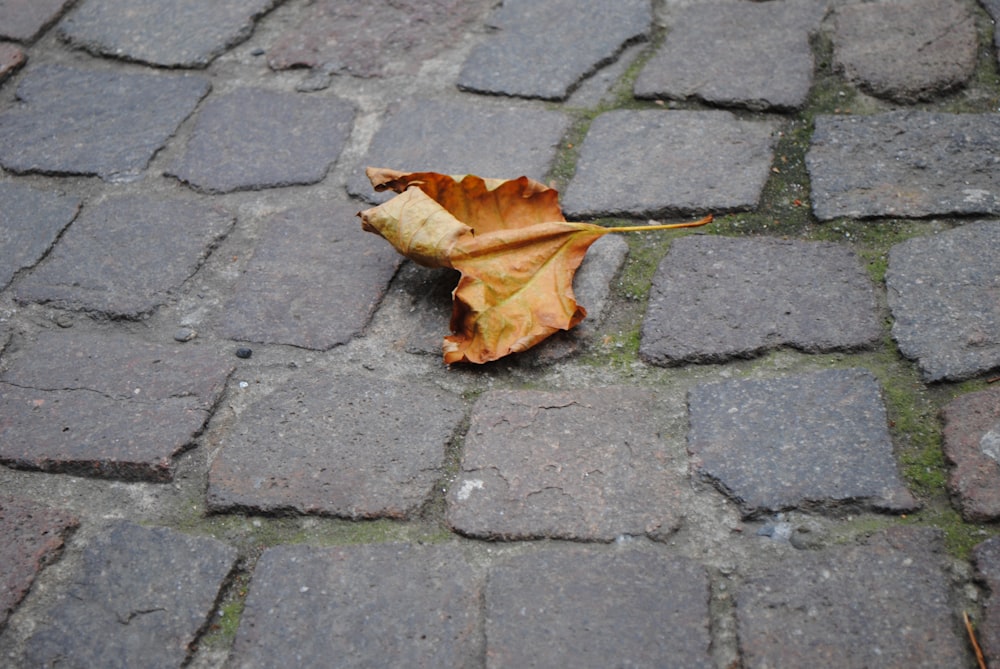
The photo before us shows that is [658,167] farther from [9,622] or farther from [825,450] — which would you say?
[9,622]

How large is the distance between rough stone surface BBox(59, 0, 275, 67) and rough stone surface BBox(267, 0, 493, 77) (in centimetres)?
17

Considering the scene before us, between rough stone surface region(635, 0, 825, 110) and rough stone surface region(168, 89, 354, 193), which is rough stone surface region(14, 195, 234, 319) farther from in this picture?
rough stone surface region(635, 0, 825, 110)

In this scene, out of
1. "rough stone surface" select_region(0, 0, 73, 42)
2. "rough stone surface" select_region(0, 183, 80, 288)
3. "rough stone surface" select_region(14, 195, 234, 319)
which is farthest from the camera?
"rough stone surface" select_region(0, 0, 73, 42)

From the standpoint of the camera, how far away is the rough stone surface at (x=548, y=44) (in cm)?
274

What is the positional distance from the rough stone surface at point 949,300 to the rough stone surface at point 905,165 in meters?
0.11

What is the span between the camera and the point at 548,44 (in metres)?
2.88

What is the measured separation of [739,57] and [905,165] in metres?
0.57

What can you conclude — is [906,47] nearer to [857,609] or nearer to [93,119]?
[857,609]

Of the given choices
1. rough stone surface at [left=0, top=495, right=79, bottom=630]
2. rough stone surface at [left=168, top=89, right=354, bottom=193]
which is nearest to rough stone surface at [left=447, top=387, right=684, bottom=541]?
rough stone surface at [left=0, top=495, right=79, bottom=630]

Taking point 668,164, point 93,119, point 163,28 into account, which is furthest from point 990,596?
point 163,28

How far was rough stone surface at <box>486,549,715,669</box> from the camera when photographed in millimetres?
1575

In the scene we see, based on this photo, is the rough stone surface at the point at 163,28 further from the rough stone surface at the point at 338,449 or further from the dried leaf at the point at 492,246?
the rough stone surface at the point at 338,449

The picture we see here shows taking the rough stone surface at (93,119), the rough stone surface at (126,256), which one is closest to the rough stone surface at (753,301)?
the rough stone surface at (126,256)

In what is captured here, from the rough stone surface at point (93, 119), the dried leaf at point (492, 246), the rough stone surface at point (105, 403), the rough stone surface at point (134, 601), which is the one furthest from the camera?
the rough stone surface at point (93, 119)
